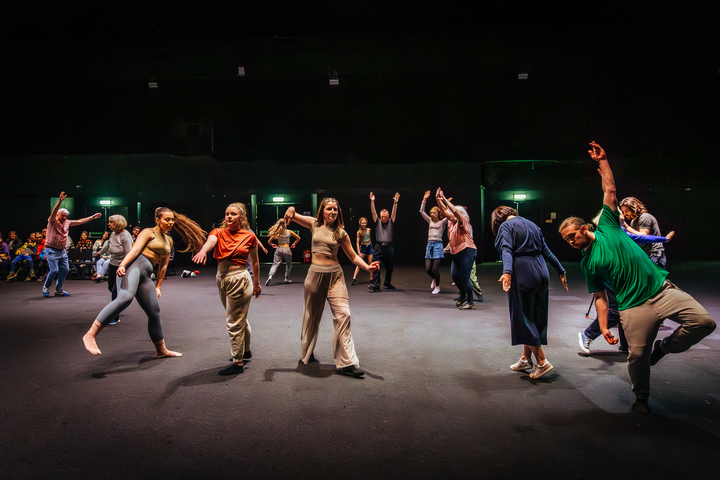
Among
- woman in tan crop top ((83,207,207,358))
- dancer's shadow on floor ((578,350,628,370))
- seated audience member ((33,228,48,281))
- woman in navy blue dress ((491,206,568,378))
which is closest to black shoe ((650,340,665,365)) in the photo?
woman in navy blue dress ((491,206,568,378))

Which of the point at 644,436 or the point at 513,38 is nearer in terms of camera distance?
the point at 644,436

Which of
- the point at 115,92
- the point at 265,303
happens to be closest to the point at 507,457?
the point at 265,303

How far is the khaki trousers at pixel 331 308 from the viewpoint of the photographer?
382 centimetres

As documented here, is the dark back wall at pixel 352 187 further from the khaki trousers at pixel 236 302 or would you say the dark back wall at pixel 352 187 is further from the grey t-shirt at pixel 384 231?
the khaki trousers at pixel 236 302

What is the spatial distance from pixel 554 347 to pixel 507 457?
271 cm

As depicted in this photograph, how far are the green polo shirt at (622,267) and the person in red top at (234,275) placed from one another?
3001mm

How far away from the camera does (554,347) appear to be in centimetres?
472

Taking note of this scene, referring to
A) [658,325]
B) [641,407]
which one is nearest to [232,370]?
[641,407]

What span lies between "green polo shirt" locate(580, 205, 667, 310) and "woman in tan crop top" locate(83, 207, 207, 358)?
384 cm

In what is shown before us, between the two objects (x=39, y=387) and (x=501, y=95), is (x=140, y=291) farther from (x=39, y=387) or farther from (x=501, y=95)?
(x=501, y=95)

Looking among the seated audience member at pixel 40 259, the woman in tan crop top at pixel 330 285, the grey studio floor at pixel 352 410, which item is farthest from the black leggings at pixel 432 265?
the seated audience member at pixel 40 259

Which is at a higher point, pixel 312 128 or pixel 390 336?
pixel 312 128

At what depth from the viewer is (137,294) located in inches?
162

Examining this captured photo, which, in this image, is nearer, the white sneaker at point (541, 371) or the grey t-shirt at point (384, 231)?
the white sneaker at point (541, 371)
